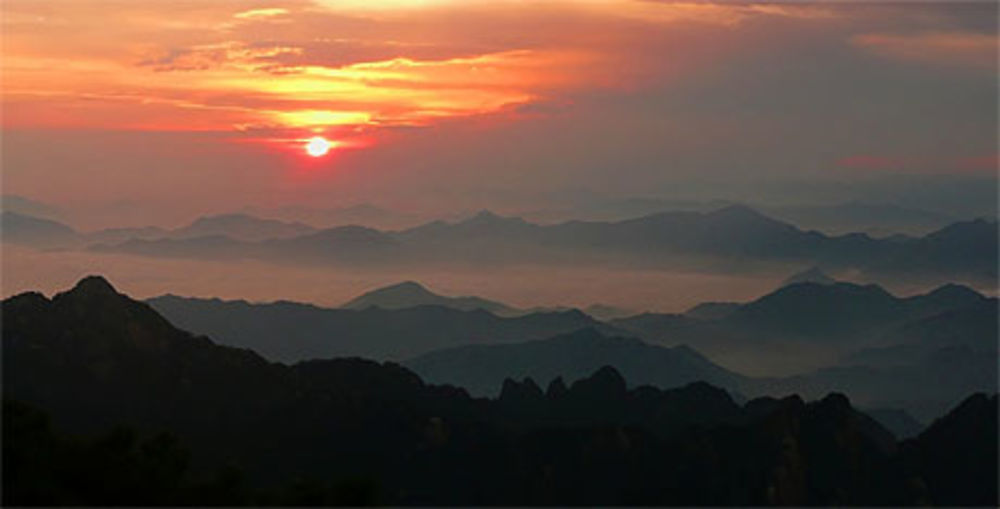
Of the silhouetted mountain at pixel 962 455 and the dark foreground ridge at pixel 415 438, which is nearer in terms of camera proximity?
the dark foreground ridge at pixel 415 438

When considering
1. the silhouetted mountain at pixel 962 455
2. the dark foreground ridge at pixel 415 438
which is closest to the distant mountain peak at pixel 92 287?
the dark foreground ridge at pixel 415 438

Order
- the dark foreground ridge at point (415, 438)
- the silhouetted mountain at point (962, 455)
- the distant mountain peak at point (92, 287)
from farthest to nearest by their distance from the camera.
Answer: the distant mountain peak at point (92, 287) → the silhouetted mountain at point (962, 455) → the dark foreground ridge at point (415, 438)

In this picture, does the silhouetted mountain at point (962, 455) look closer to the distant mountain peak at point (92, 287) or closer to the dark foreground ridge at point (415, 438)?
the dark foreground ridge at point (415, 438)

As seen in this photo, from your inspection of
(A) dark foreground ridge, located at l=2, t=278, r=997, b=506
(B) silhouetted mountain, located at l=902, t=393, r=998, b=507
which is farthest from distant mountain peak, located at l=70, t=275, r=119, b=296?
(B) silhouetted mountain, located at l=902, t=393, r=998, b=507

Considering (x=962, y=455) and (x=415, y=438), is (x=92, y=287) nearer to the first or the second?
(x=415, y=438)

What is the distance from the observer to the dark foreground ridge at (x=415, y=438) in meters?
153

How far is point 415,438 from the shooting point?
162m

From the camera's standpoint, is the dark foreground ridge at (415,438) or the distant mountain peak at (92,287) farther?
the distant mountain peak at (92,287)

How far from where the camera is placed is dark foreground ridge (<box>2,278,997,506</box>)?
153 meters

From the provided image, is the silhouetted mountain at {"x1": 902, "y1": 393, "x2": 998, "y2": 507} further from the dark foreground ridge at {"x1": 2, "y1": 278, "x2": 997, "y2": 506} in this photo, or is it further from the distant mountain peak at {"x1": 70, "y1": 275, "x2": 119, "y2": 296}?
the distant mountain peak at {"x1": 70, "y1": 275, "x2": 119, "y2": 296}

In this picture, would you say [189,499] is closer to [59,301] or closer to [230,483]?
[230,483]

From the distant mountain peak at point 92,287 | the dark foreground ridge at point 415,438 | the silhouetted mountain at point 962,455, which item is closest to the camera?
the dark foreground ridge at point 415,438

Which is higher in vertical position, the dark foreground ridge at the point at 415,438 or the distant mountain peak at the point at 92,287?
the distant mountain peak at the point at 92,287

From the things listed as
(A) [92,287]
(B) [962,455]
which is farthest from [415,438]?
(B) [962,455]
